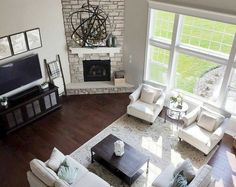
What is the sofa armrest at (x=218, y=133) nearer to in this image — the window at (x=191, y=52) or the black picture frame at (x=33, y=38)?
the window at (x=191, y=52)

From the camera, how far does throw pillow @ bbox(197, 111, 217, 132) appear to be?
6.36 m

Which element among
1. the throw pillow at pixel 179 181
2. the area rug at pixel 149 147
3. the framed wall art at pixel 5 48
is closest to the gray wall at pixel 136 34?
the area rug at pixel 149 147

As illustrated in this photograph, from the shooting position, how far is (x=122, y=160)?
5484 millimetres

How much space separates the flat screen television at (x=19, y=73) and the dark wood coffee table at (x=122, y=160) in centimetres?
305

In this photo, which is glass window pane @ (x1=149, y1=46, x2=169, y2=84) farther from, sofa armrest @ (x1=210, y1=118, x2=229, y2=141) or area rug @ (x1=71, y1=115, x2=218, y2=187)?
sofa armrest @ (x1=210, y1=118, x2=229, y2=141)

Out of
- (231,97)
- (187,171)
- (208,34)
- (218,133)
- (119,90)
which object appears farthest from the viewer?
(119,90)

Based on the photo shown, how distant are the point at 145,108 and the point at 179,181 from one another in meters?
3.06

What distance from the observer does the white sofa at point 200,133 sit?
241 inches

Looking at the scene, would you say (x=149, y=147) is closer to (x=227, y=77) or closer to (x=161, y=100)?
(x=161, y=100)

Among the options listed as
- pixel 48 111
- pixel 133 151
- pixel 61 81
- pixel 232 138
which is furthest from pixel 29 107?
pixel 232 138

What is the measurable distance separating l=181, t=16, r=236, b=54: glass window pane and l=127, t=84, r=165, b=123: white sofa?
5.76 feet

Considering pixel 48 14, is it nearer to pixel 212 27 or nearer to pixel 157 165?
pixel 212 27

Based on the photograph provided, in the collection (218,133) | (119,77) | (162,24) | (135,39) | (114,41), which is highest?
(162,24)

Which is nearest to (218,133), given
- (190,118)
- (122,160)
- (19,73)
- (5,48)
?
(190,118)
